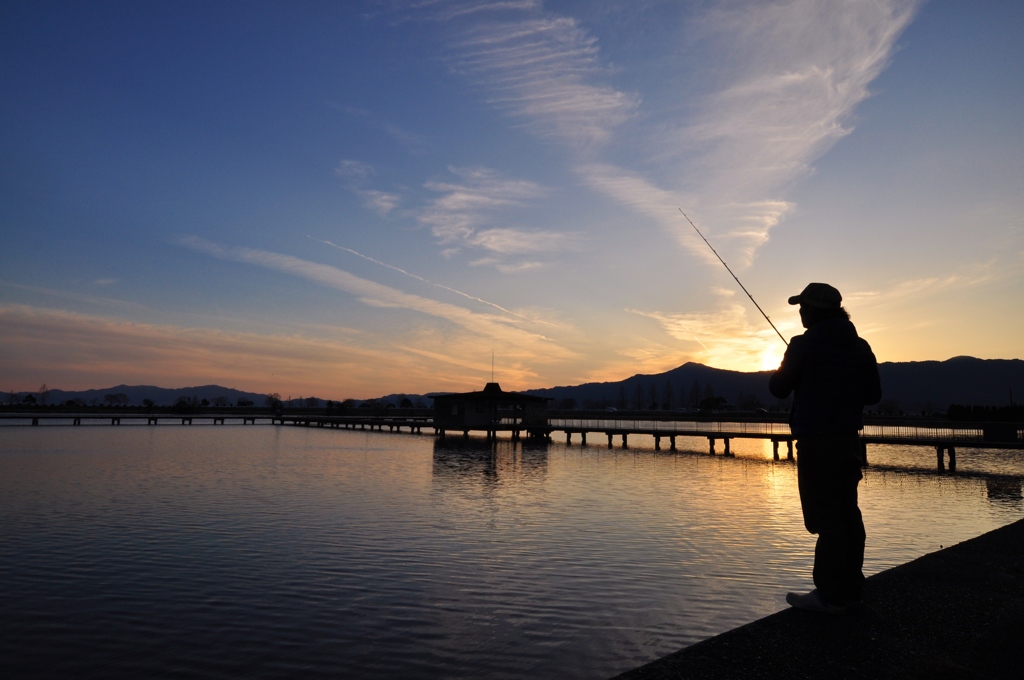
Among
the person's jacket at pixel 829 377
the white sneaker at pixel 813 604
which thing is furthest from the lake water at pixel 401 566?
the person's jacket at pixel 829 377

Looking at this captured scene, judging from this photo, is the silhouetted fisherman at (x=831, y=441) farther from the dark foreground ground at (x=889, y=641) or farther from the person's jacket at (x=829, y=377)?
the dark foreground ground at (x=889, y=641)

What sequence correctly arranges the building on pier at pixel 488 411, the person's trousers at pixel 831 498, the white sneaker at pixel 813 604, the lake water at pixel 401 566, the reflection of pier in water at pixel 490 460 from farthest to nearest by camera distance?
the building on pier at pixel 488 411
the reflection of pier in water at pixel 490 460
the lake water at pixel 401 566
the person's trousers at pixel 831 498
the white sneaker at pixel 813 604

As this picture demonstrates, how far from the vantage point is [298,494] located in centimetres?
2453

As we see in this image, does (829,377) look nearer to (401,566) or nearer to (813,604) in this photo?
(813,604)

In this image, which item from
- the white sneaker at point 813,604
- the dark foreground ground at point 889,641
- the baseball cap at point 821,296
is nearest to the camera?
the dark foreground ground at point 889,641

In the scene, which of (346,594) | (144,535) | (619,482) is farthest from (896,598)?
(619,482)

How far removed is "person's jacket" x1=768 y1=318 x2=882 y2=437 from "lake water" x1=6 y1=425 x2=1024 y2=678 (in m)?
4.60

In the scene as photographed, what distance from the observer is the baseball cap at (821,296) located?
553 centimetres

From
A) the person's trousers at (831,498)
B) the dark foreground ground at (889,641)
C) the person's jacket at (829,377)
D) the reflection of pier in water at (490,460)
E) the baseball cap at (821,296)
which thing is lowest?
the reflection of pier in water at (490,460)

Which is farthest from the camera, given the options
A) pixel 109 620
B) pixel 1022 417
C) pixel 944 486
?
pixel 1022 417

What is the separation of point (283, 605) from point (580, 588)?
493 cm

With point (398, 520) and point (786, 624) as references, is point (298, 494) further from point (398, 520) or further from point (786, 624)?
point (786, 624)

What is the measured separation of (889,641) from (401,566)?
10.5m

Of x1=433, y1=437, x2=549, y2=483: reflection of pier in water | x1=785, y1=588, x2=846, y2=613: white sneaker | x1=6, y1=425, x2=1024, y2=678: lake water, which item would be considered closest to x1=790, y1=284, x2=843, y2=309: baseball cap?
x1=785, y1=588, x2=846, y2=613: white sneaker
